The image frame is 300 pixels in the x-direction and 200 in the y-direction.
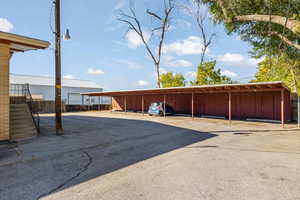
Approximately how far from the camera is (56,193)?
290 cm

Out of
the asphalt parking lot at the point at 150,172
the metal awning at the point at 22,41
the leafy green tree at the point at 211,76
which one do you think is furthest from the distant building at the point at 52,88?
the asphalt parking lot at the point at 150,172

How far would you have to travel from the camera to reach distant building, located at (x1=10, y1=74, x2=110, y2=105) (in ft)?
103

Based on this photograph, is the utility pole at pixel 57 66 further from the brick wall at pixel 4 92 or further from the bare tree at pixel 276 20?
the bare tree at pixel 276 20

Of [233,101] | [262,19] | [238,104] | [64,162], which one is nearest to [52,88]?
[233,101]

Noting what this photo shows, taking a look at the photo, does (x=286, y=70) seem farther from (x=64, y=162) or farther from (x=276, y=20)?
(x=64, y=162)

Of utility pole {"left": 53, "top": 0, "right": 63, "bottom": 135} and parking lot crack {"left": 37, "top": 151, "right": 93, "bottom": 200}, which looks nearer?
parking lot crack {"left": 37, "top": 151, "right": 93, "bottom": 200}

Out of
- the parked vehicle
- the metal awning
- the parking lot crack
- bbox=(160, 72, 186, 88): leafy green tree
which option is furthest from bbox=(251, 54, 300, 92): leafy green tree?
bbox=(160, 72, 186, 88): leafy green tree

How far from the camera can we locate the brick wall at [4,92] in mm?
6555

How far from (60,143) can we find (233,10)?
11.8 meters

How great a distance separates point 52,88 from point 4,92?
3030 centimetres

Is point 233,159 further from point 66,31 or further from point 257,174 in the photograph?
point 66,31

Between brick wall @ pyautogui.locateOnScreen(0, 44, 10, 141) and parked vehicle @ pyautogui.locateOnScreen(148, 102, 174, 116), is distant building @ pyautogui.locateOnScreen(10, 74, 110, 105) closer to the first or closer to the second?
parked vehicle @ pyautogui.locateOnScreen(148, 102, 174, 116)

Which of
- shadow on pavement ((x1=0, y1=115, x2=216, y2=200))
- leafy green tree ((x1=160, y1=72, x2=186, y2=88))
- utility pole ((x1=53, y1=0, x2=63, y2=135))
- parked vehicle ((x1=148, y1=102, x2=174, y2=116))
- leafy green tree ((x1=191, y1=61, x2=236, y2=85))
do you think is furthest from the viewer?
leafy green tree ((x1=160, y1=72, x2=186, y2=88))

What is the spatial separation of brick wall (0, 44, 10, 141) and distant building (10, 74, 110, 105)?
23.9 metres
